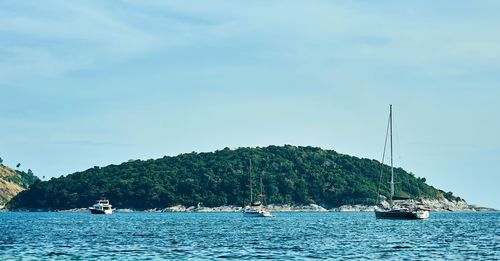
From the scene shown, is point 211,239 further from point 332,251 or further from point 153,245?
point 332,251

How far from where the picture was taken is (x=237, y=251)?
7581 cm

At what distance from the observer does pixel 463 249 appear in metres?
79.3

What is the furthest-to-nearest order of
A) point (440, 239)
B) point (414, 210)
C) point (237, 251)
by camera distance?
point (414, 210)
point (440, 239)
point (237, 251)

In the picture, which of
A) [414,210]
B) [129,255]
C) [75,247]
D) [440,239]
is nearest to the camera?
[129,255]

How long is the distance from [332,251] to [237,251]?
8.93 metres

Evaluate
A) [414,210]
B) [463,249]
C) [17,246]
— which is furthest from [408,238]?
[414,210]

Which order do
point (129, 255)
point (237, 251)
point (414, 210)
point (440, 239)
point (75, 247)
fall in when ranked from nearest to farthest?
point (129, 255), point (237, 251), point (75, 247), point (440, 239), point (414, 210)

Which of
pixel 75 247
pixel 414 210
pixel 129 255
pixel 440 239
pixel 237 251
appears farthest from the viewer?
Answer: pixel 414 210

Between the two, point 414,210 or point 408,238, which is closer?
point 408,238

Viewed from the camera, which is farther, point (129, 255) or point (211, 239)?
point (211, 239)

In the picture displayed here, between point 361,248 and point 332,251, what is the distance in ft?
15.6

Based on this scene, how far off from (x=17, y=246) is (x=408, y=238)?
148 feet

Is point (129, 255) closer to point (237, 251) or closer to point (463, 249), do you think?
point (237, 251)

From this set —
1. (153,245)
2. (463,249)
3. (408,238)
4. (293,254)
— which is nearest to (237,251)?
(293,254)
